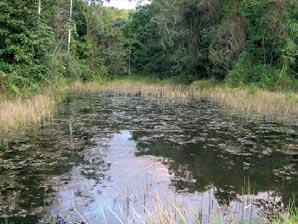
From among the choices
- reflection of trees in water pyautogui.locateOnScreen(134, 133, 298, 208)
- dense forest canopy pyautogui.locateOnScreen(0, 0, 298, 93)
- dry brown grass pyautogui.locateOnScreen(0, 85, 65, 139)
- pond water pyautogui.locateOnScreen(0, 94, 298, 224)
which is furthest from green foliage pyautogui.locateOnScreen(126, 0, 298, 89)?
reflection of trees in water pyautogui.locateOnScreen(134, 133, 298, 208)

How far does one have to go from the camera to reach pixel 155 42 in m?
42.3

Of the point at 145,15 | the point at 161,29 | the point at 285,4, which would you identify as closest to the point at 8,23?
the point at 285,4

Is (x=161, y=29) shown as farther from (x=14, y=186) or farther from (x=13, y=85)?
(x=14, y=186)

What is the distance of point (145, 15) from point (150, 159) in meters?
37.4

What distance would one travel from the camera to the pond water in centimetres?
600

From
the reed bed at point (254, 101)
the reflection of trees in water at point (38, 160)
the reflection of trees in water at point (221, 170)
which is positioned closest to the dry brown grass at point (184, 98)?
the reed bed at point (254, 101)

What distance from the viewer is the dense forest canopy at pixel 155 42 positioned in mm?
16281

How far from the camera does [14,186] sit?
7023 mm

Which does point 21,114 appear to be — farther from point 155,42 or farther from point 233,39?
point 155,42

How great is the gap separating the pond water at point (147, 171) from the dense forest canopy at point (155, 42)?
14.9 feet

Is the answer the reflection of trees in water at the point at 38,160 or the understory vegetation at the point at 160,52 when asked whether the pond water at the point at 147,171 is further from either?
the understory vegetation at the point at 160,52

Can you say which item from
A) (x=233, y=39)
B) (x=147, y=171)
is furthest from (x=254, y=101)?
(x=147, y=171)

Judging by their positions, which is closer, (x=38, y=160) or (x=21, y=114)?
(x=38, y=160)

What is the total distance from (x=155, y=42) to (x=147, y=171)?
35114 millimetres
